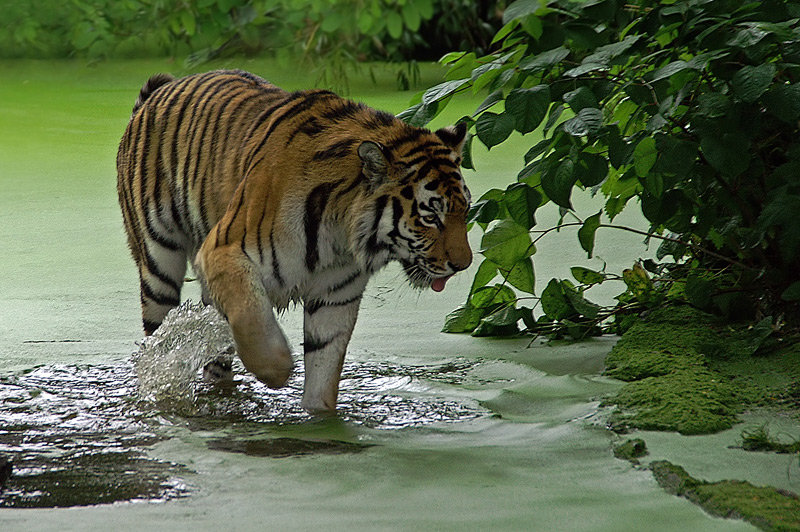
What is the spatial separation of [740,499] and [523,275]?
129cm

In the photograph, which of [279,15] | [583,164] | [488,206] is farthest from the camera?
[279,15]

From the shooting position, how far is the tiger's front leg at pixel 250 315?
2.54m

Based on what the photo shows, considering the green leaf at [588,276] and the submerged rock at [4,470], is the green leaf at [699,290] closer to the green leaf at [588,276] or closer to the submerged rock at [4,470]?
the green leaf at [588,276]

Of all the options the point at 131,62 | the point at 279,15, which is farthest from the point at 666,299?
the point at 131,62

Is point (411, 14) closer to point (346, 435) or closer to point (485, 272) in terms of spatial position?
point (485, 272)

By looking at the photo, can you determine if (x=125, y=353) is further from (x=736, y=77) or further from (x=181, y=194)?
(x=736, y=77)

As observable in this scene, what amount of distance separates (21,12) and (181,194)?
676cm

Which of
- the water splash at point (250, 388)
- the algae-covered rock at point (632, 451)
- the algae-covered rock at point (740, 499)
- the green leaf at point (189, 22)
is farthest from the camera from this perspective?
the green leaf at point (189, 22)

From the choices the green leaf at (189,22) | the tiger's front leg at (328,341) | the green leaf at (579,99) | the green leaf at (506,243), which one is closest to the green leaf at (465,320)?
the green leaf at (506,243)

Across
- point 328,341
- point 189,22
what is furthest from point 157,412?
point 189,22

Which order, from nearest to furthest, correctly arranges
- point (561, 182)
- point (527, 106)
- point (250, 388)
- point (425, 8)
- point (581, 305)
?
point (527, 106)
point (561, 182)
point (250, 388)
point (581, 305)
point (425, 8)

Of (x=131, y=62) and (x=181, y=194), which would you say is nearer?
(x=181, y=194)

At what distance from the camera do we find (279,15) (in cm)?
814

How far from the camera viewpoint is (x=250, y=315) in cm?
253
